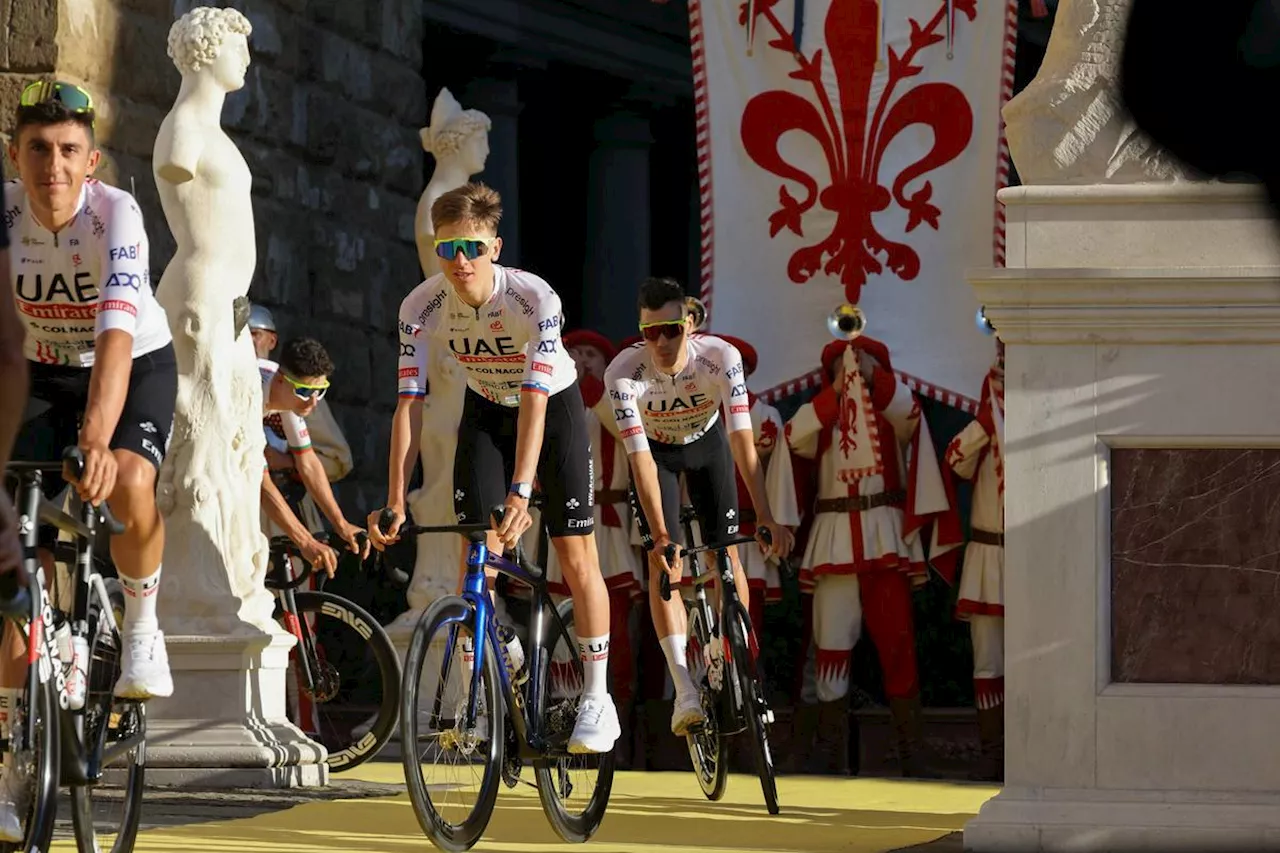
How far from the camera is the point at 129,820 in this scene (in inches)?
223

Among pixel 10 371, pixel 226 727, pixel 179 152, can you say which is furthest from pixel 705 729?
pixel 10 371

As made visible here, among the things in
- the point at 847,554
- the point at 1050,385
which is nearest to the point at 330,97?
the point at 847,554

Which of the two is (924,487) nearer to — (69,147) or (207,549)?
(207,549)

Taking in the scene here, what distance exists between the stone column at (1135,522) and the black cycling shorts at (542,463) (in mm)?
1389

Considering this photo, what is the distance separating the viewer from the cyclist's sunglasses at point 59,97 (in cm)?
548

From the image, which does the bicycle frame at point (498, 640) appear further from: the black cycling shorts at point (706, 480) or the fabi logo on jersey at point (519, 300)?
the black cycling shorts at point (706, 480)

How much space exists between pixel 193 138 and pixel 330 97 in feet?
13.3

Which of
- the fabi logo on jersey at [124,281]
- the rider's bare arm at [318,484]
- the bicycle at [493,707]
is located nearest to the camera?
the fabi logo on jersey at [124,281]

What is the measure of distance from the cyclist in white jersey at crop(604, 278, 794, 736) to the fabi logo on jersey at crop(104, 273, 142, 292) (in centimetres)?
341

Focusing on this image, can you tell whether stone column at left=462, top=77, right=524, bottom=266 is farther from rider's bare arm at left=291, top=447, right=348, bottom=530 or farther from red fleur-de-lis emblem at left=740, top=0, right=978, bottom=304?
rider's bare arm at left=291, top=447, right=348, bottom=530

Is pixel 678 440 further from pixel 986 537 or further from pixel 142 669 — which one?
pixel 142 669

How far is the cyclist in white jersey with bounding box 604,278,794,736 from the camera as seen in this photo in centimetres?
856

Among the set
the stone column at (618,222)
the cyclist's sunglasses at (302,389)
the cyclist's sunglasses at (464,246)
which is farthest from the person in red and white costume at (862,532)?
the stone column at (618,222)

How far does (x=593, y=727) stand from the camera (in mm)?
6949
